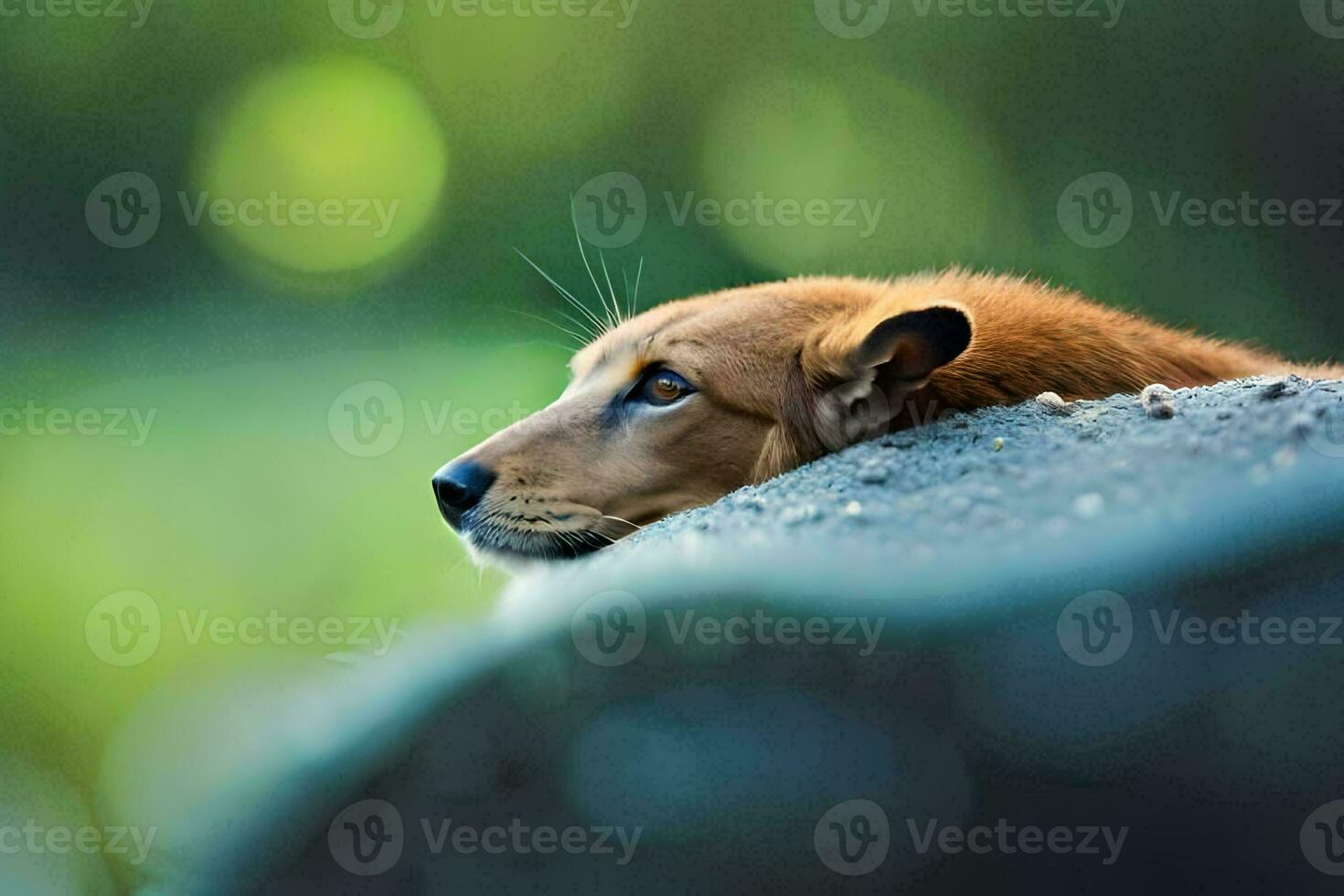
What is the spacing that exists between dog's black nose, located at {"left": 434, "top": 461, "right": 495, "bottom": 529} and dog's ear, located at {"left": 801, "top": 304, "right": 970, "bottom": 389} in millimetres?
662

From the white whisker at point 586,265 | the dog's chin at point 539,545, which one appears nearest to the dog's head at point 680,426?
Answer: the dog's chin at point 539,545

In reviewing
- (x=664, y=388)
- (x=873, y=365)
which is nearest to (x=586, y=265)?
(x=664, y=388)

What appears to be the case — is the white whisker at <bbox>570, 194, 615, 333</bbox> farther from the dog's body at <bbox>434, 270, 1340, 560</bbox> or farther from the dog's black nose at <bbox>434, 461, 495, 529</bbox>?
the dog's black nose at <bbox>434, 461, 495, 529</bbox>

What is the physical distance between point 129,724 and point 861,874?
9.86 ft

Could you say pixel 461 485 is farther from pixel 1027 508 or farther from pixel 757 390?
pixel 1027 508

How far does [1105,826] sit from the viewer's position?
1256 millimetres

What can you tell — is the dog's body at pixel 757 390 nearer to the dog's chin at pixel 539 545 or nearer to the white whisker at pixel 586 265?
the dog's chin at pixel 539 545

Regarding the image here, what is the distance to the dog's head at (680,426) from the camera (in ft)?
7.56

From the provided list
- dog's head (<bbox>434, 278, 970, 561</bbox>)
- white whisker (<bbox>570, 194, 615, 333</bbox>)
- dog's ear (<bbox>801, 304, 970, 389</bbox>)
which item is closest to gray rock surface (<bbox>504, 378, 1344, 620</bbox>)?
dog's ear (<bbox>801, 304, 970, 389</bbox>)

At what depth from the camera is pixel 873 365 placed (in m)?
2.17

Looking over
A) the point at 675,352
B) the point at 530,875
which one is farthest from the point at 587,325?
the point at 530,875

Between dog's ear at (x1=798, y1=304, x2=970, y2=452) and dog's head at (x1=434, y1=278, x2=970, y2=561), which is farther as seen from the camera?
dog's head at (x1=434, y1=278, x2=970, y2=561)

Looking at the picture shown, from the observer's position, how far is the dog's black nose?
2389mm

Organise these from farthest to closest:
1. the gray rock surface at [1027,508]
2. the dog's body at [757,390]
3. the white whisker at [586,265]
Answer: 1. the white whisker at [586,265]
2. the dog's body at [757,390]
3. the gray rock surface at [1027,508]
